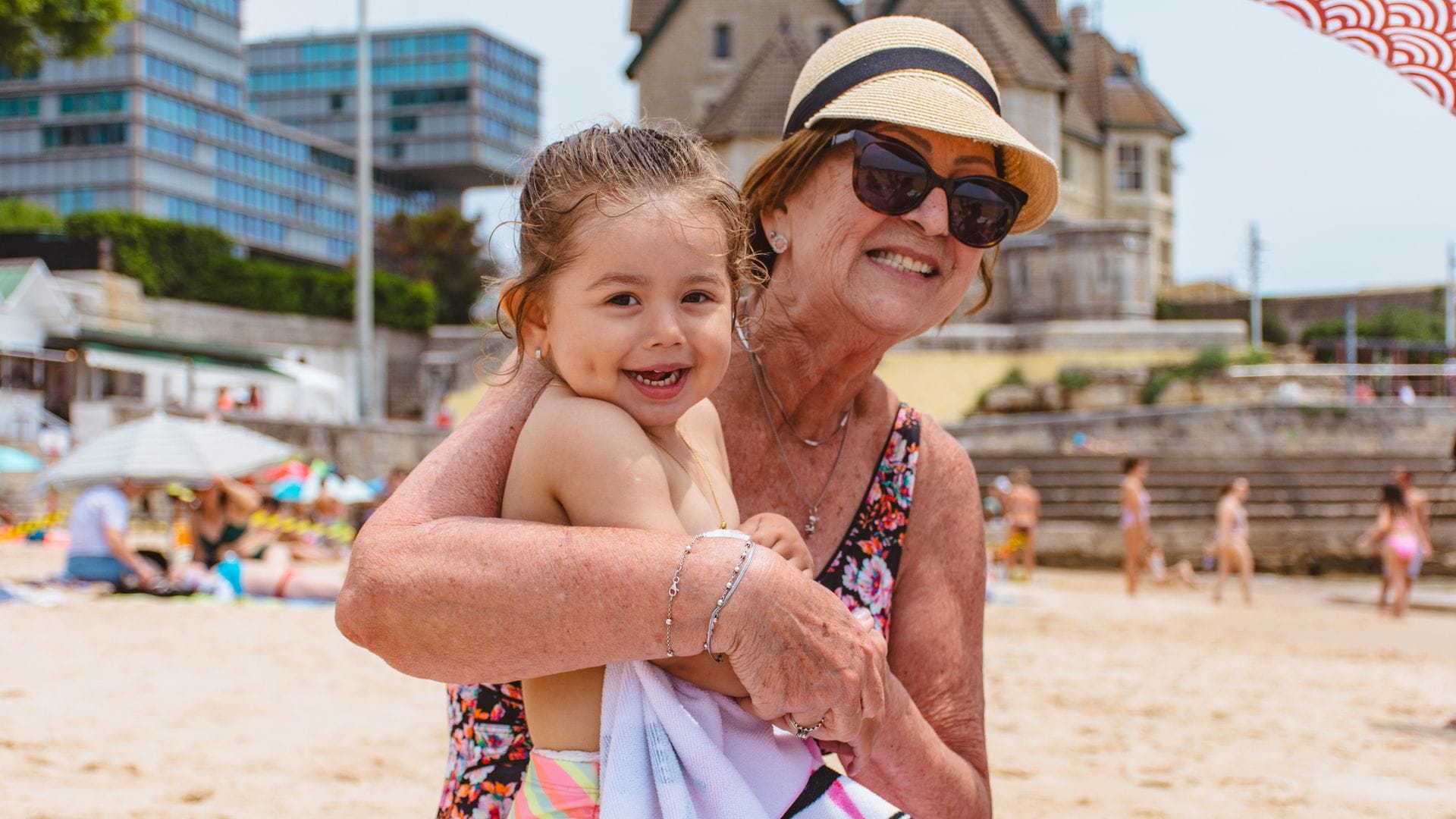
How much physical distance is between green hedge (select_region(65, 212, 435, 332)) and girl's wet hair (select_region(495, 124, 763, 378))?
1582 inches

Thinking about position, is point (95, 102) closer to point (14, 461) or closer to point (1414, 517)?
point (14, 461)

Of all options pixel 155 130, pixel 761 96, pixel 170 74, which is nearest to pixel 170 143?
pixel 155 130

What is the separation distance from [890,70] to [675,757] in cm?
124

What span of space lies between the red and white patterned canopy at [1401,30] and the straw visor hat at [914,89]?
0.53m

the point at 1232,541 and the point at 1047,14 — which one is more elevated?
the point at 1047,14

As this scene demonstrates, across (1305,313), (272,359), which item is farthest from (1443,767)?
(1305,313)

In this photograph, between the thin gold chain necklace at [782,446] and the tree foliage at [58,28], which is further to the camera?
the tree foliage at [58,28]

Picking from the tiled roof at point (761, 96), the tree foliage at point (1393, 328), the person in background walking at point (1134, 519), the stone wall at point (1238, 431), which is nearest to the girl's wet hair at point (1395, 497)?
the person in background walking at point (1134, 519)

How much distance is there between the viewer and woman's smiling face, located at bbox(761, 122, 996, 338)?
2178 millimetres

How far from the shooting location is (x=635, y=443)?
67.9 inches

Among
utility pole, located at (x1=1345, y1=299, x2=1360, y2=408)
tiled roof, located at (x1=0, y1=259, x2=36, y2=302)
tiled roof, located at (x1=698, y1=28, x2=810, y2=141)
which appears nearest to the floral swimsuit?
utility pole, located at (x1=1345, y1=299, x2=1360, y2=408)

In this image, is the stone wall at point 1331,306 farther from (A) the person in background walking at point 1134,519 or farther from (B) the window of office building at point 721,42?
(A) the person in background walking at point 1134,519

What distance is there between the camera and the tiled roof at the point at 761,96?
36969 mm

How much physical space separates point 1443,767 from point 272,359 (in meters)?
29.5
